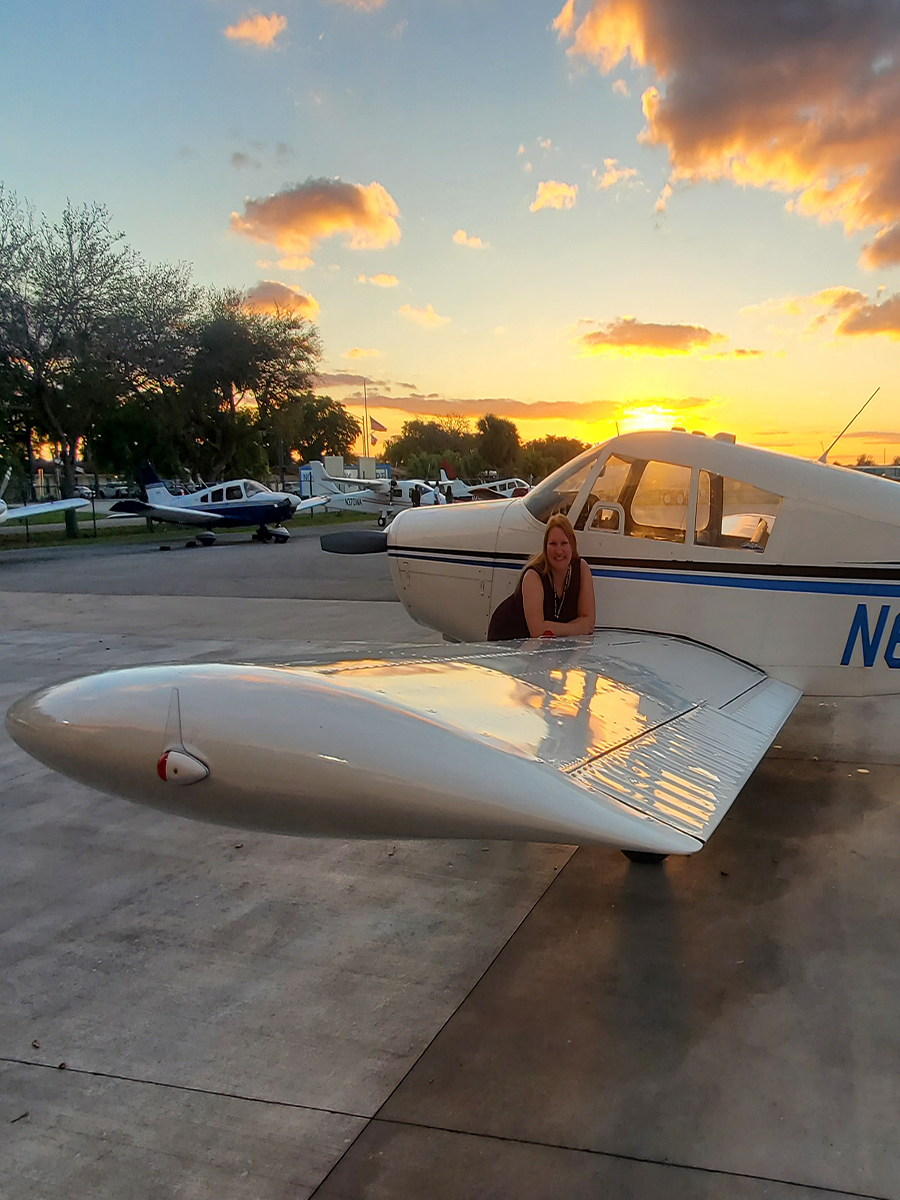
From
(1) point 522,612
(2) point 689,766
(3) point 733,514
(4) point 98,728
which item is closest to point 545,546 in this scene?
(1) point 522,612

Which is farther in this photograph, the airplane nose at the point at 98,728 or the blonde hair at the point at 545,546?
the blonde hair at the point at 545,546

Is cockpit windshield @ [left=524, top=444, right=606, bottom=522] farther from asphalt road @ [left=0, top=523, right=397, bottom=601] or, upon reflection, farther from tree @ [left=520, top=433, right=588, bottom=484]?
tree @ [left=520, top=433, right=588, bottom=484]

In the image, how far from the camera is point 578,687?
3.28m

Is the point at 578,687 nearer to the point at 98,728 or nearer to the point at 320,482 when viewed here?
the point at 98,728

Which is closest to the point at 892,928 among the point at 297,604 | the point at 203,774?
the point at 203,774

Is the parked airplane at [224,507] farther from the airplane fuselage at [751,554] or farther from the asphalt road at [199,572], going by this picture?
the airplane fuselage at [751,554]

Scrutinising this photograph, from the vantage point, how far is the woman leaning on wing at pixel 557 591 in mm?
4527

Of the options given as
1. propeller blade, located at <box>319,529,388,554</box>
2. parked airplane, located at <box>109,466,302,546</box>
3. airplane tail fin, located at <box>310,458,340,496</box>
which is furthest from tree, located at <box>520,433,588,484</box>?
propeller blade, located at <box>319,529,388,554</box>

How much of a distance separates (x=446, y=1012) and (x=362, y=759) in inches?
54.5

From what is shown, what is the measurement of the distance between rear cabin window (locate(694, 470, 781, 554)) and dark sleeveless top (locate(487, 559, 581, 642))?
2.52 ft

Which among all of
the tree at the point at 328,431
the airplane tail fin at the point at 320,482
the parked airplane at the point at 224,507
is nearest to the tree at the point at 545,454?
the tree at the point at 328,431

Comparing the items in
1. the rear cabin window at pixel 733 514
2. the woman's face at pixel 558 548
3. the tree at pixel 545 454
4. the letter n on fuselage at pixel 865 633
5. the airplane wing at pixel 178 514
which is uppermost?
the tree at pixel 545 454

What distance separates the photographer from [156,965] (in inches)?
123

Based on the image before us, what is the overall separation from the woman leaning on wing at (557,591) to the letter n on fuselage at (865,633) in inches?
55.5
